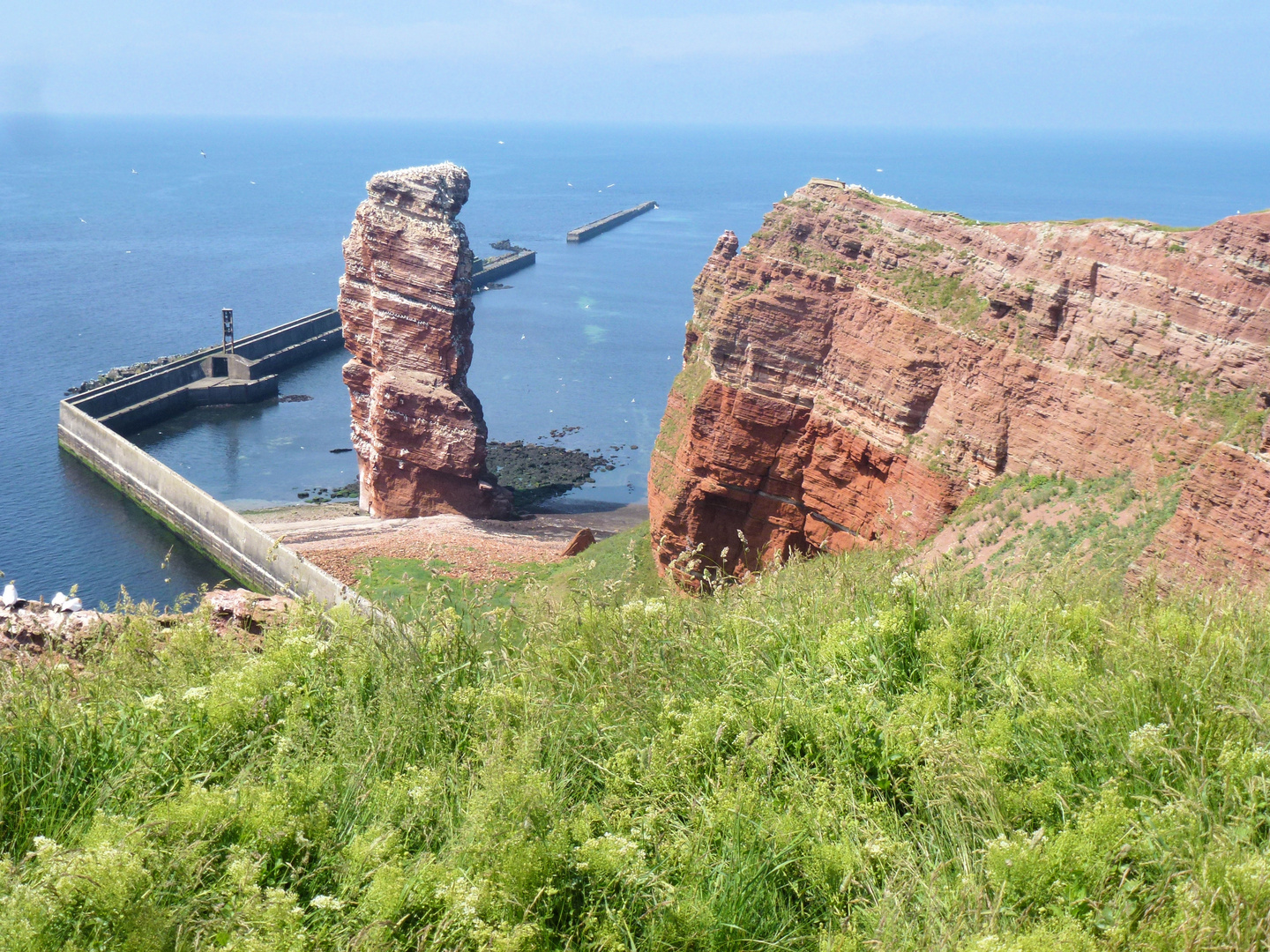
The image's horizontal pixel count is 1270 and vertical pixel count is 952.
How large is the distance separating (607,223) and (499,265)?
44.4m

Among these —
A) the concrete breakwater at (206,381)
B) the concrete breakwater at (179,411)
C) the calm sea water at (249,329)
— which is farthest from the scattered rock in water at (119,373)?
the calm sea water at (249,329)

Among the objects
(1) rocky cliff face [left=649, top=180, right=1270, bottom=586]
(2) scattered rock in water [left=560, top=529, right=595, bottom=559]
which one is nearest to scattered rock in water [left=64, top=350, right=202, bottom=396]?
(2) scattered rock in water [left=560, top=529, right=595, bottom=559]

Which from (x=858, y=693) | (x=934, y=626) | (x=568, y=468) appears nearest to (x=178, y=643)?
(x=858, y=693)

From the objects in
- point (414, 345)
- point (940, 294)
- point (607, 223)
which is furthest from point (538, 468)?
point (607, 223)

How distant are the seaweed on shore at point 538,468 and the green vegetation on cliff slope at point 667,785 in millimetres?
45992

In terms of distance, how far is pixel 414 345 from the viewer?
1797 inches

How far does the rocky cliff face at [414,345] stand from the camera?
145 ft

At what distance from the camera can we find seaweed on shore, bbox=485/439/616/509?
55.9 metres

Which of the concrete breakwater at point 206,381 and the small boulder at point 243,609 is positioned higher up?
the small boulder at point 243,609

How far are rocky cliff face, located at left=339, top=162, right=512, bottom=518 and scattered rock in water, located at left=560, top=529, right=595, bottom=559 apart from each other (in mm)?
9174

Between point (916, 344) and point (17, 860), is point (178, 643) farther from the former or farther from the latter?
point (916, 344)

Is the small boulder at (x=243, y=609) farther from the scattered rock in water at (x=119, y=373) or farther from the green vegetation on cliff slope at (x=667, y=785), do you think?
the scattered rock in water at (x=119, y=373)

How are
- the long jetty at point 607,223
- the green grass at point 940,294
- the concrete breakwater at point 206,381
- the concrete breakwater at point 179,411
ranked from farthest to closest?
the long jetty at point 607,223
the concrete breakwater at point 206,381
the concrete breakwater at point 179,411
the green grass at point 940,294

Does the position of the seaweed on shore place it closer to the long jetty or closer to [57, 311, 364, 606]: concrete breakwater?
[57, 311, 364, 606]: concrete breakwater
